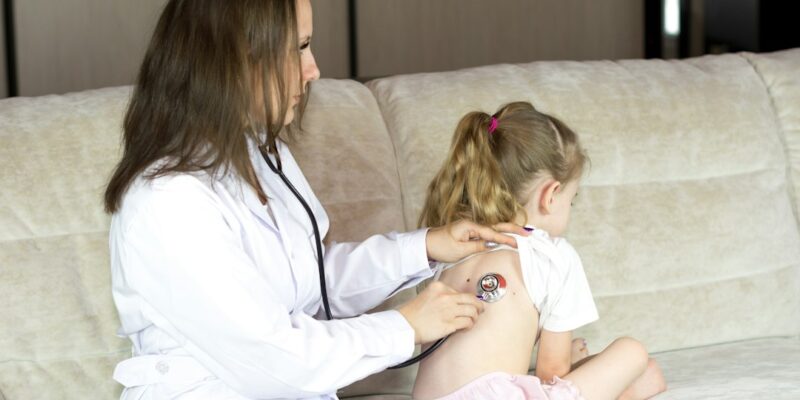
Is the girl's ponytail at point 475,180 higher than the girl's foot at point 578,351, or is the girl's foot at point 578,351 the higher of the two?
the girl's ponytail at point 475,180

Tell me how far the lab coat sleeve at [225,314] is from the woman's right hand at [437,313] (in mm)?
42

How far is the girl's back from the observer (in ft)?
5.75

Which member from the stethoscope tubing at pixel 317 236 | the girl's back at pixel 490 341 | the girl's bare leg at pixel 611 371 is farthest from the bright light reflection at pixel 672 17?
the stethoscope tubing at pixel 317 236

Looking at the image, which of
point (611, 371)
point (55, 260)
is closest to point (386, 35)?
point (55, 260)

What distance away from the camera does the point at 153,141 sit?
1592mm

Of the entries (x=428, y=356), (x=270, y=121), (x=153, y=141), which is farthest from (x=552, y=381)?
(x=153, y=141)

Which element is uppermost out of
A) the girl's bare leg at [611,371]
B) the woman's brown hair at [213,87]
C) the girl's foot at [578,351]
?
the woman's brown hair at [213,87]

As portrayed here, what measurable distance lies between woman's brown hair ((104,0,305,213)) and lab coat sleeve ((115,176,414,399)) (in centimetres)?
7

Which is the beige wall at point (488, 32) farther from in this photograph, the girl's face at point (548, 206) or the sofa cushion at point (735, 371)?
the girl's face at point (548, 206)

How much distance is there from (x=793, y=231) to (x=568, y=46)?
2257mm

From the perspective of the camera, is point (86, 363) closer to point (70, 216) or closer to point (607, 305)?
point (70, 216)

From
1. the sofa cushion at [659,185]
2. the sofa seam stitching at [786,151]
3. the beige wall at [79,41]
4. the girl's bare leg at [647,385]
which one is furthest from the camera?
the beige wall at [79,41]

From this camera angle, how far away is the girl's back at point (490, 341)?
1753 mm

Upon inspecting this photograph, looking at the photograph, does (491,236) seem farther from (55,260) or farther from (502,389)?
(55,260)
